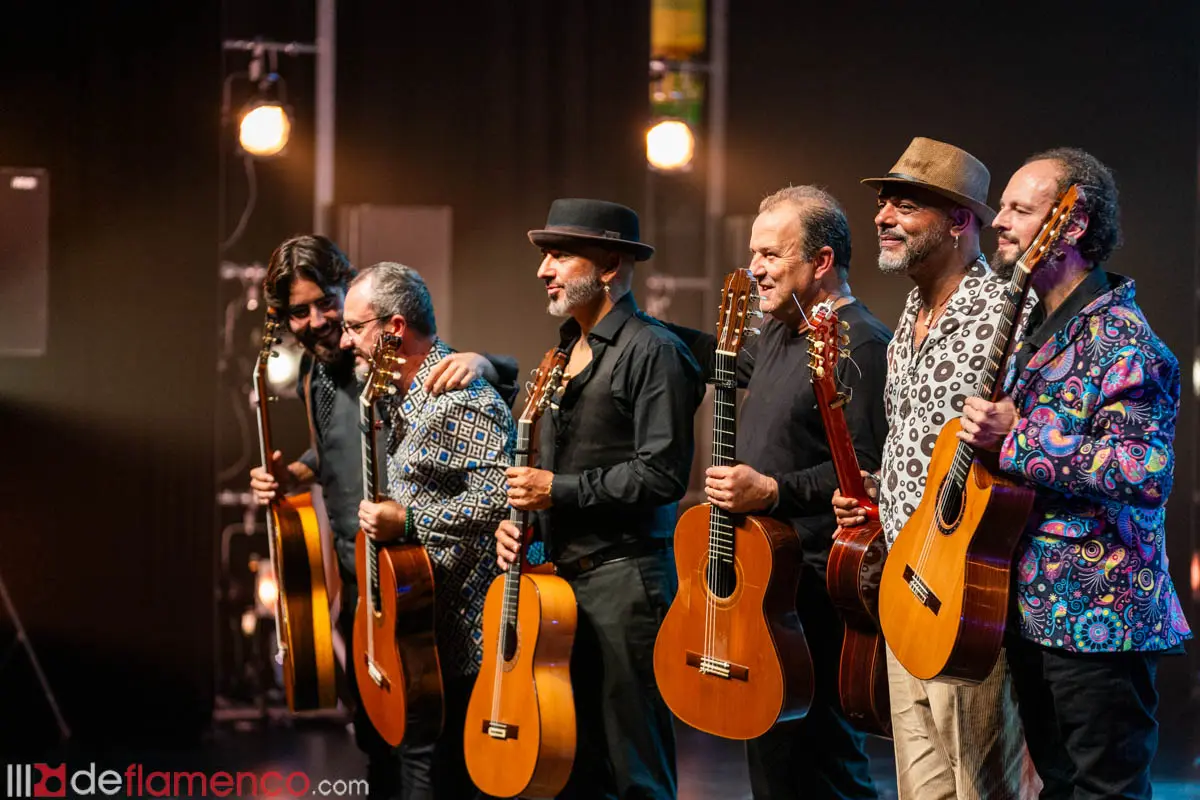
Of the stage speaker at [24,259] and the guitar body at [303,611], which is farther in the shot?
the stage speaker at [24,259]

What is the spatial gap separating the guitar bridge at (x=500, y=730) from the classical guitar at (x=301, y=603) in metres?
0.87

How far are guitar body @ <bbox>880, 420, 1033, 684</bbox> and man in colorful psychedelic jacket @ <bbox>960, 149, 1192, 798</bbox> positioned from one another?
64 millimetres

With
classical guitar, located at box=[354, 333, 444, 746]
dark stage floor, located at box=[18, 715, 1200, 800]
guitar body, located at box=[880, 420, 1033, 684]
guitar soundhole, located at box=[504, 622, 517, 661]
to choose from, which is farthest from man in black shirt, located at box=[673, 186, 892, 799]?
dark stage floor, located at box=[18, 715, 1200, 800]

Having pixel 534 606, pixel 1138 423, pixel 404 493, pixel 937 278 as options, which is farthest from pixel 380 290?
pixel 1138 423

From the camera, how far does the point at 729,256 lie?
552 centimetres

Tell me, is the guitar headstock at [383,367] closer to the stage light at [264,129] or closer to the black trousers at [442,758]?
the black trousers at [442,758]

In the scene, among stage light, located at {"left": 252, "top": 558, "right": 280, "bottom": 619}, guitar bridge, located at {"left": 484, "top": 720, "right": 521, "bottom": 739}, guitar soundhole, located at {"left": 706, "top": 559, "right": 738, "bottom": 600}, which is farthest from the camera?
stage light, located at {"left": 252, "top": 558, "right": 280, "bottom": 619}

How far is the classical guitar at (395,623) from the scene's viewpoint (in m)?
3.57

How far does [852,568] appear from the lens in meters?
2.95

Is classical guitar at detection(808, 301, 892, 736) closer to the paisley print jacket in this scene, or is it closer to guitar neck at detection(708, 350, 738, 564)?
guitar neck at detection(708, 350, 738, 564)

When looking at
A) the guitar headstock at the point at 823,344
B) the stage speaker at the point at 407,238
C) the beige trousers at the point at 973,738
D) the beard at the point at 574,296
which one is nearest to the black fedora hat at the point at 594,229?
the beard at the point at 574,296

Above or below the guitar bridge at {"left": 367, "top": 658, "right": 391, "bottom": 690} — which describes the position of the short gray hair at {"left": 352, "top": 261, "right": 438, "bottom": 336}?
above

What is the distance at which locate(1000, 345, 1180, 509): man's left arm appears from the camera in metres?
2.33

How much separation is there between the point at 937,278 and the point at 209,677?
375cm
